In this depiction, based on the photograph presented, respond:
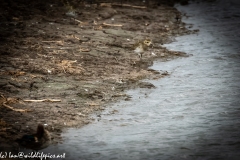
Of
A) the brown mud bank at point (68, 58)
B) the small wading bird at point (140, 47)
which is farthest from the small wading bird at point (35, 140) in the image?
the small wading bird at point (140, 47)

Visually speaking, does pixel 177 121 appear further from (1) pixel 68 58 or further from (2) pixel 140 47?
(1) pixel 68 58

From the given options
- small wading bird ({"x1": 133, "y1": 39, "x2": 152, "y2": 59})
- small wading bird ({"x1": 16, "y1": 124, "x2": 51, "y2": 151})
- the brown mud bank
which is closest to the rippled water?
small wading bird ({"x1": 16, "y1": 124, "x2": 51, "y2": 151})

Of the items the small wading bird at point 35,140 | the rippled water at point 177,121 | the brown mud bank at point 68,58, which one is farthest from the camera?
the brown mud bank at point 68,58

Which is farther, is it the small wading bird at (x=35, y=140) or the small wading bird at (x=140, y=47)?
the small wading bird at (x=140, y=47)

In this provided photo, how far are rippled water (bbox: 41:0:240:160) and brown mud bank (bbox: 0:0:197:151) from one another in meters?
0.34

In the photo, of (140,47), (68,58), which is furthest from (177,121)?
(68,58)

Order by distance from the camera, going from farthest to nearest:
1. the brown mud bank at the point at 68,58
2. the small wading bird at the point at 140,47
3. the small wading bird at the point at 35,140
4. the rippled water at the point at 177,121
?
the small wading bird at the point at 140,47 → the brown mud bank at the point at 68,58 → the rippled water at the point at 177,121 → the small wading bird at the point at 35,140

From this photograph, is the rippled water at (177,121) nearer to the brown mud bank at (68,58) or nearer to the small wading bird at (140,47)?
the brown mud bank at (68,58)

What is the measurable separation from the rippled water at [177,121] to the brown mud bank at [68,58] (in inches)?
13.3

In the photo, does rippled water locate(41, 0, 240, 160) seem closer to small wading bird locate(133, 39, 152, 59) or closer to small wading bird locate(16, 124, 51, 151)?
small wading bird locate(16, 124, 51, 151)

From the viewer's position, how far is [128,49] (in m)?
9.96

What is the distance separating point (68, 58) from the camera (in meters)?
8.87

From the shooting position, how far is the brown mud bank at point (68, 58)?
628 centimetres

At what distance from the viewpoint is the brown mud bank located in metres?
6.28
